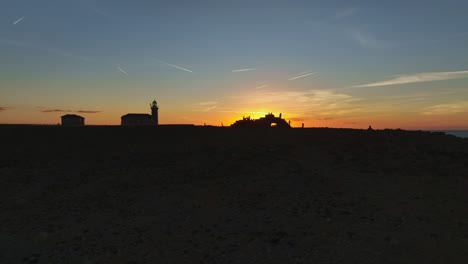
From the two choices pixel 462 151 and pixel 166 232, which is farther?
pixel 462 151

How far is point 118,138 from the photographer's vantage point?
26.6 metres

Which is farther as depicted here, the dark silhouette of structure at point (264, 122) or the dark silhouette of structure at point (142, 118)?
the dark silhouette of structure at point (142, 118)

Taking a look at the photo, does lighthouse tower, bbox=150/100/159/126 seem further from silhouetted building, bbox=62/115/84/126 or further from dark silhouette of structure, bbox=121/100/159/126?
silhouetted building, bbox=62/115/84/126

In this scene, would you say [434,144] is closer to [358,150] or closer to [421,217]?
[358,150]

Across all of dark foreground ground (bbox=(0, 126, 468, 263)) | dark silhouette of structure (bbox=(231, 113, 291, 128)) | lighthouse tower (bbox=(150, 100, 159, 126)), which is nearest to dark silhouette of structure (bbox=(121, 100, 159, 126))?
lighthouse tower (bbox=(150, 100, 159, 126))

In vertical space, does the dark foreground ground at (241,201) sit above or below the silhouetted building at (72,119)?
below

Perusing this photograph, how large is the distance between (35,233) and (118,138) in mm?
15254

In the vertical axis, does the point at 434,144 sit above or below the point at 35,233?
above

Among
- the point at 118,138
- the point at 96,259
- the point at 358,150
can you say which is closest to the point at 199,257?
the point at 96,259

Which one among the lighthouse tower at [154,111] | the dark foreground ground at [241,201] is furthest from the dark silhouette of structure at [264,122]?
the lighthouse tower at [154,111]

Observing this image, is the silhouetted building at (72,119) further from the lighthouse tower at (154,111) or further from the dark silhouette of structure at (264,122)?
the dark silhouette of structure at (264,122)

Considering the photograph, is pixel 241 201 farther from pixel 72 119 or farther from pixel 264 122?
pixel 72 119

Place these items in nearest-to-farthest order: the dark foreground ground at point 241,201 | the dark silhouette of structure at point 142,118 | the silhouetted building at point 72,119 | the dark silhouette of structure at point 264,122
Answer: the dark foreground ground at point 241,201
the dark silhouette of structure at point 264,122
the silhouetted building at point 72,119
the dark silhouette of structure at point 142,118

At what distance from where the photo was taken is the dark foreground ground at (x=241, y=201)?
33.5 ft
